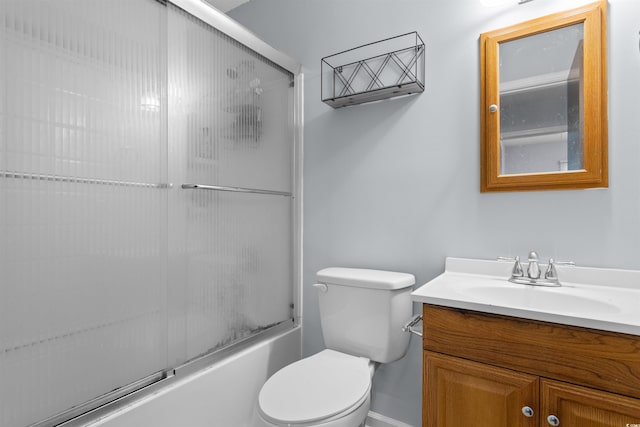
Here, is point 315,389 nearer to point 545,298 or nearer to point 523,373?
point 523,373

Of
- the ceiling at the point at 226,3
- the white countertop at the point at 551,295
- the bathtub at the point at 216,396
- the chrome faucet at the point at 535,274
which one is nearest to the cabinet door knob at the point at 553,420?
the white countertop at the point at 551,295

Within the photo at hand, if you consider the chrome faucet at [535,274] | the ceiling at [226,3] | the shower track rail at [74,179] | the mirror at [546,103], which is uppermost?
the ceiling at [226,3]

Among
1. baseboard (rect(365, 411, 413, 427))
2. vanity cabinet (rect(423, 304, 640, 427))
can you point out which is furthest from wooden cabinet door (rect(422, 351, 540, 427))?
baseboard (rect(365, 411, 413, 427))

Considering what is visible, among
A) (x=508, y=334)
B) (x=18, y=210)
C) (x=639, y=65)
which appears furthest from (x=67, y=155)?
(x=639, y=65)

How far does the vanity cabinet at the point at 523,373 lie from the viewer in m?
0.86

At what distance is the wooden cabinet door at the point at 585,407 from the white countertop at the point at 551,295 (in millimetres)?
175

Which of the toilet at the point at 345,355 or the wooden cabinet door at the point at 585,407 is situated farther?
the toilet at the point at 345,355

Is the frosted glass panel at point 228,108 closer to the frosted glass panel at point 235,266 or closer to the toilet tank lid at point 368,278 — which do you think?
the frosted glass panel at point 235,266

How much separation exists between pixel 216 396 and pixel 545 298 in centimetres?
136

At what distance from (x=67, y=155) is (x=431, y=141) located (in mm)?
1420

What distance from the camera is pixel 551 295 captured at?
1.21 m

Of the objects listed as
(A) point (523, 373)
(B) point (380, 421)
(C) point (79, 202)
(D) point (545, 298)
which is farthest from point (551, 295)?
(C) point (79, 202)

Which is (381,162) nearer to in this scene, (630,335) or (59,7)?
(630,335)

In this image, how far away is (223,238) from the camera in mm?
1565
